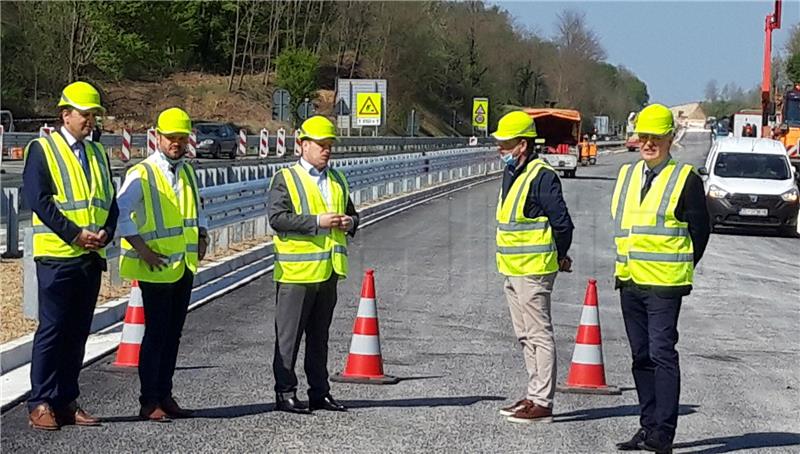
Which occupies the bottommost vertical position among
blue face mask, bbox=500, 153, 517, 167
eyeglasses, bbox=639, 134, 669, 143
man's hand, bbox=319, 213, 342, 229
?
man's hand, bbox=319, 213, 342, 229

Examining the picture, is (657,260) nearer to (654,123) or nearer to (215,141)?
(654,123)

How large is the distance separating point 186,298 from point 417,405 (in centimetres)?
175

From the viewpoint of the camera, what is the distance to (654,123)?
7.23 m

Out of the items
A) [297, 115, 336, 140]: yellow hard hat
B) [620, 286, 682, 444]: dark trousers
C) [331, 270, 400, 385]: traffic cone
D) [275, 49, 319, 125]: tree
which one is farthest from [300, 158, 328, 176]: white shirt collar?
[275, 49, 319, 125]: tree

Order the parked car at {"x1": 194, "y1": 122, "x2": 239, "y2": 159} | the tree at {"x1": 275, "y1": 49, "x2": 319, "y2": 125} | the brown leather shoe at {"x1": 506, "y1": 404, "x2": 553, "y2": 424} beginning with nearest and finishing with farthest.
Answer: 1. the brown leather shoe at {"x1": 506, "y1": 404, "x2": 553, "y2": 424}
2. the parked car at {"x1": 194, "y1": 122, "x2": 239, "y2": 159}
3. the tree at {"x1": 275, "y1": 49, "x2": 319, "y2": 125}

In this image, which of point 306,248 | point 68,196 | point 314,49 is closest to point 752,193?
point 306,248

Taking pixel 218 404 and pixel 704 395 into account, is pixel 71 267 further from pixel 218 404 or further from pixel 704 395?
pixel 704 395

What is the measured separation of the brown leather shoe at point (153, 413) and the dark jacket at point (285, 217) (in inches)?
52.9

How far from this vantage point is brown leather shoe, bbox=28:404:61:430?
732 cm

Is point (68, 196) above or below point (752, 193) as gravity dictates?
above

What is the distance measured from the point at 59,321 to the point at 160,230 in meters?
0.86

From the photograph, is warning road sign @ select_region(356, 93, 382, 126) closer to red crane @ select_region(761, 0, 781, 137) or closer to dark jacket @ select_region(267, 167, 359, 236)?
red crane @ select_region(761, 0, 781, 137)

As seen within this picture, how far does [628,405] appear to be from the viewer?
8.73m

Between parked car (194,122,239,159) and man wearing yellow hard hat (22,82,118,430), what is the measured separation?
42.2 meters
